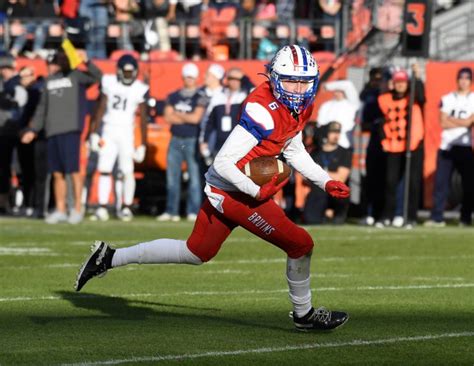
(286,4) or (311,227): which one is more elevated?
(286,4)

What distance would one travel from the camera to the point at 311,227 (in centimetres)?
1708

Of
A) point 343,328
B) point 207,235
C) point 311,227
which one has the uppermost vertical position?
point 207,235

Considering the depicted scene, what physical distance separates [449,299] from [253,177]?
2.43 metres

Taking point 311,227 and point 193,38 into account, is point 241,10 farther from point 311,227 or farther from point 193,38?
point 311,227

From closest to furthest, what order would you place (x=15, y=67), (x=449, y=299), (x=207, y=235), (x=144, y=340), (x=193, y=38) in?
1. (x=144, y=340)
2. (x=207, y=235)
3. (x=449, y=299)
4. (x=15, y=67)
5. (x=193, y=38)

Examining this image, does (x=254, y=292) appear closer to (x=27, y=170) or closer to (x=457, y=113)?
(x=457, y=113)

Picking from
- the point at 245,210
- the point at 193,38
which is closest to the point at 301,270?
the point at 245,210

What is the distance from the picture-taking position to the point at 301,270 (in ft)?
25.7

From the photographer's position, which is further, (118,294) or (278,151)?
(118,294)

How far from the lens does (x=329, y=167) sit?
1788cm

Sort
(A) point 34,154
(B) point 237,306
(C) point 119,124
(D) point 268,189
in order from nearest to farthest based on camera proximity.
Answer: (D) point 268,189
(B) point 237,306
(C) point 119,124
(A) point 34,154

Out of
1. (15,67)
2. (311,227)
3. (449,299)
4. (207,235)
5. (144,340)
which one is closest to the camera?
(144,340)

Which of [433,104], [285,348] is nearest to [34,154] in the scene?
[433,104]

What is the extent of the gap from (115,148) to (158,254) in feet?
32.0
